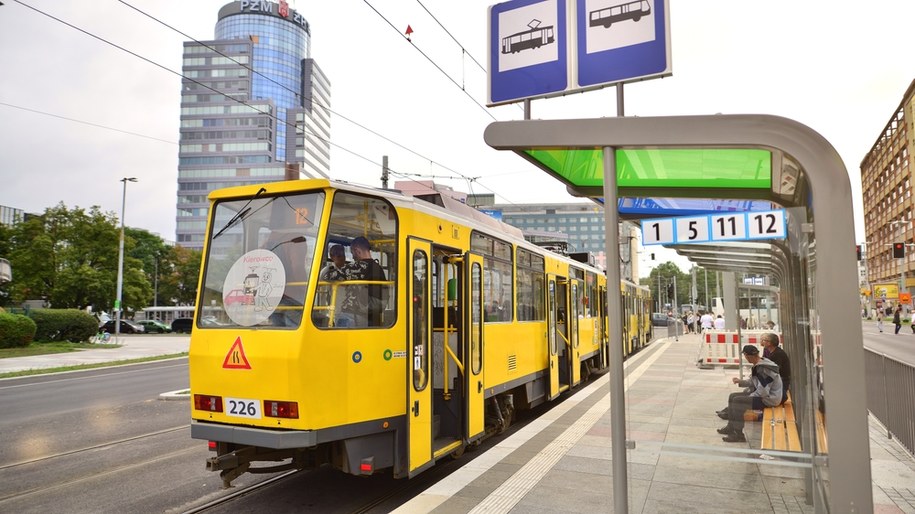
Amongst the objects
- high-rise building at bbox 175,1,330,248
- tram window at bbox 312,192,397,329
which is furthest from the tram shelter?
high-rise building at bbox 175,1,330,248

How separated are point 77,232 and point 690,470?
47709 millimetres

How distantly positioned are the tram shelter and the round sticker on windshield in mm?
2716

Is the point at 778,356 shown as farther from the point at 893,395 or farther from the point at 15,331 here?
the point at 15,331

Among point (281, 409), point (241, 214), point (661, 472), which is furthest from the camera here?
point (241, 214)

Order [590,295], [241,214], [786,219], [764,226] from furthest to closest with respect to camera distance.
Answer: [590,295] < [241,214] < [764,226] < [786,219]

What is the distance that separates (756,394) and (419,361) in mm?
3296

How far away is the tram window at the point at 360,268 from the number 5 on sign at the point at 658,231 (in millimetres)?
2553

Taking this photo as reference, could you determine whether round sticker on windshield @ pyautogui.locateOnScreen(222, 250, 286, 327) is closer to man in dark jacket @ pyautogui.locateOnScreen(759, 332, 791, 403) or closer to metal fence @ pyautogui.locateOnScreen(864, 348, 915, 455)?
man in dark jacket @ pyautogui.locateOnScreen(759, 332, 791, 403)

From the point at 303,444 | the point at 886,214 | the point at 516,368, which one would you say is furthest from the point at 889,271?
the point at 303,444

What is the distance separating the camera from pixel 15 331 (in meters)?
27.3

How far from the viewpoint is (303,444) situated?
4.93m

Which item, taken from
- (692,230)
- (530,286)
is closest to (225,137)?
(530,286)

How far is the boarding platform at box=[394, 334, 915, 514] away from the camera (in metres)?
4.11

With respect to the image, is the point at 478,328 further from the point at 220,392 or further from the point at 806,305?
Result: the point at 806,305
